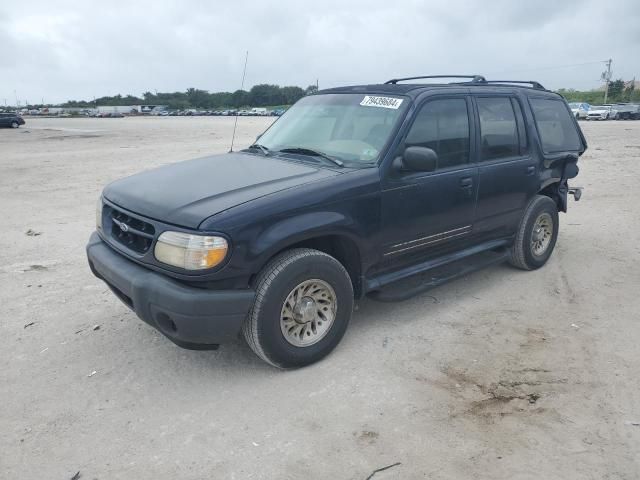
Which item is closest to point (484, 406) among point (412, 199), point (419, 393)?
point (419, 393)

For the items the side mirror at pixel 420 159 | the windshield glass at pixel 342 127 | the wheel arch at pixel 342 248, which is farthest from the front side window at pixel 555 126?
the wheel arch at pixel 342 248

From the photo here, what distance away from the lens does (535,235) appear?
5.57m

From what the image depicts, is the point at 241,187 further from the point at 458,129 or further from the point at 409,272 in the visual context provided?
the point at 458,129

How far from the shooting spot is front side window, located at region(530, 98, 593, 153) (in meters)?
5.47

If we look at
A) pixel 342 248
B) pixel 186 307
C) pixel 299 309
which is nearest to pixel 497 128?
pixel 342 248

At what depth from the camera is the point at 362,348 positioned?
12.9ft

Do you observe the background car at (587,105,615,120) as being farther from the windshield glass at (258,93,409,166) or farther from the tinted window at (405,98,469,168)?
the windshield glass at (258,93,409,166)

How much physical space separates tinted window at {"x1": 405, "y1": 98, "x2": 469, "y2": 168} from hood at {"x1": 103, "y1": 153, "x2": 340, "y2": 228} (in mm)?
900

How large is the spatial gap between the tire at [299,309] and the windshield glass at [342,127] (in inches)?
35.1

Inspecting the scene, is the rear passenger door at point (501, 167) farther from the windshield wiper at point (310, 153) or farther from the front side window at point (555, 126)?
the windshield wiper at point (310, 153)

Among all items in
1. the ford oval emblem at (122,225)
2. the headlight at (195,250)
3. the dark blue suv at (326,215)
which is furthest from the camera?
the ford oval emblem at (122,225)

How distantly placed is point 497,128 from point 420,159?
1.51 metres

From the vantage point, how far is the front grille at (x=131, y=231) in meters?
3.40

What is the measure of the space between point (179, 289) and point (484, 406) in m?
1.95
